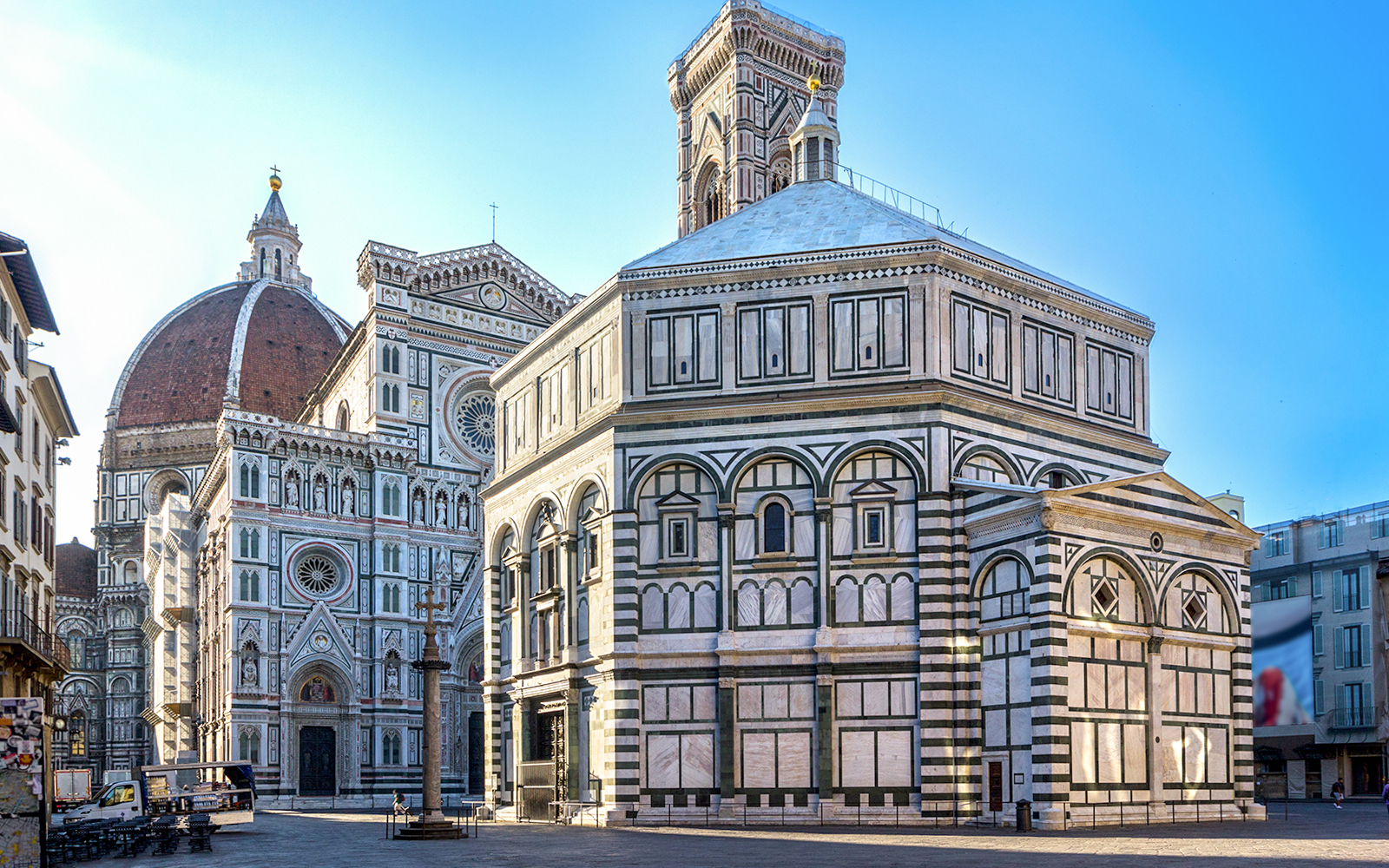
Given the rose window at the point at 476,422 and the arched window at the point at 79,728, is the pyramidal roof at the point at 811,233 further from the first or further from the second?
the arched window at the point at 79,728

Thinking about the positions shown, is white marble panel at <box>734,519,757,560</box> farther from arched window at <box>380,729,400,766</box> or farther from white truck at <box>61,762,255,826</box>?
arched window at <box>380,729,400,766</box>

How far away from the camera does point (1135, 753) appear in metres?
32.6

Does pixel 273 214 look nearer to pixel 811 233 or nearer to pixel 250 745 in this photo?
pixel 250 745

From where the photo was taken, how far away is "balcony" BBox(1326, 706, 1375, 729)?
5566 cm

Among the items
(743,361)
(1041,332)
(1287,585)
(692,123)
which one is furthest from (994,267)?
(692,123)

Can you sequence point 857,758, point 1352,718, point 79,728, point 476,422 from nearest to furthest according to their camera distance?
point 857,758, point 1352,718, point 476,422, point 79,728

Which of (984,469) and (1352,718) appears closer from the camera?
(984,469)

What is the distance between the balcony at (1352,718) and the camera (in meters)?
55.7

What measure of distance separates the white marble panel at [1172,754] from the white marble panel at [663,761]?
36.3 ft

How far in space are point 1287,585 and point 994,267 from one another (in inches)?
1227

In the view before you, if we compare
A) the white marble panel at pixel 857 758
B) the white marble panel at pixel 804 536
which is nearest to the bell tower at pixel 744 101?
the white marble panel at pixel 804 536

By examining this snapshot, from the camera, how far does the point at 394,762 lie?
2552 inches

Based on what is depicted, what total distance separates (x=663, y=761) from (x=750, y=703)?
2486 millimetres

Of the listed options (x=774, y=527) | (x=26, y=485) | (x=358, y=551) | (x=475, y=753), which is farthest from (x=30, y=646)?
(x=475, y=753)
